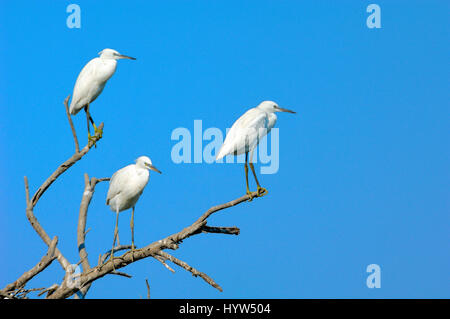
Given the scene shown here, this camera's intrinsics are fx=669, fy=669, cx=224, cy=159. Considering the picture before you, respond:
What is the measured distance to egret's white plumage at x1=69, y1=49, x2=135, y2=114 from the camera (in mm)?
14070

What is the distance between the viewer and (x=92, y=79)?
46.6 feet

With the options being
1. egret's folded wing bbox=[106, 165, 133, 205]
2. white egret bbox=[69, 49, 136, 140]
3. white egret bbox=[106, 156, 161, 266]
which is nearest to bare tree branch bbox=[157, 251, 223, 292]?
white egret bbox=[106, 156, 161, 266]

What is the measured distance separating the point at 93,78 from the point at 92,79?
3 cm

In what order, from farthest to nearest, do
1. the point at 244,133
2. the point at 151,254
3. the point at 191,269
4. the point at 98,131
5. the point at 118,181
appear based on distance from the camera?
the point at 98,131 → the point at 118,181 → the point at 244,133 → the point at 151,254 → the point at 191,269

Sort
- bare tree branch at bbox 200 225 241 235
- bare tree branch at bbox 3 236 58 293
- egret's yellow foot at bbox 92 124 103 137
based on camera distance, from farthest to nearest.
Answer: egret's yellow foot at bbox 92 124 103 137 → bare tree branch at bbox 3 236 58 293 → bare tree branch at bbox 200 225 241 235

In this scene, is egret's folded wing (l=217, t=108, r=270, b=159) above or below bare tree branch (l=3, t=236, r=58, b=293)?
above

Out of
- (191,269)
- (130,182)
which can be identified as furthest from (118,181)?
(191,269)

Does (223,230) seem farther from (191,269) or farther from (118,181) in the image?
(118,181)

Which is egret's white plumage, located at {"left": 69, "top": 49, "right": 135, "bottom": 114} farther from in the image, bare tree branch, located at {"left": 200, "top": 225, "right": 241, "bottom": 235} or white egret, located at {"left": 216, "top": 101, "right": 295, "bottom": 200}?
bare tree branch, located at {"left": 200, "top": 225, "right": 241, "bottom": 235}

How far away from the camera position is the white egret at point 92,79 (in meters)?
14.1

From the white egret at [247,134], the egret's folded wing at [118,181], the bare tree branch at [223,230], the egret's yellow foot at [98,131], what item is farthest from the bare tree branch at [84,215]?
the bare tree branch at [223,230]
